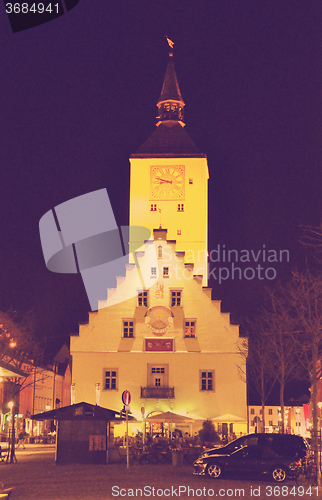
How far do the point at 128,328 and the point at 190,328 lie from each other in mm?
4350

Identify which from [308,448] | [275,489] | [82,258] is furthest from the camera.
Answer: [82,258]

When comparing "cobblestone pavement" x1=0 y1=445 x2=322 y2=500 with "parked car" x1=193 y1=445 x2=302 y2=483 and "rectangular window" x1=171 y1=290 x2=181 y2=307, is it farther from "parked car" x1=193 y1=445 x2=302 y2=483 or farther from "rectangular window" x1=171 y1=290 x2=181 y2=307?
"rectangular window" x1=171 y1=290 x2=181 y2=307

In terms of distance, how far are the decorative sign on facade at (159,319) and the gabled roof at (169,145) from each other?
21748mm

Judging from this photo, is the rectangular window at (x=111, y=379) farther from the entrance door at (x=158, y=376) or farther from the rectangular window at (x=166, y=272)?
the rectangular window at (x=166, y=272)

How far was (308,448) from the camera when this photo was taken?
24516 millimetres

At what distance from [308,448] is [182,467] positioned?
705 cm

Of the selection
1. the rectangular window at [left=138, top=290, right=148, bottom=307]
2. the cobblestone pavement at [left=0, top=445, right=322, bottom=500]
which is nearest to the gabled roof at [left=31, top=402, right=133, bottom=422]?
the cobblestone pavement at [left=0, top=445, right=322, bottom=500]

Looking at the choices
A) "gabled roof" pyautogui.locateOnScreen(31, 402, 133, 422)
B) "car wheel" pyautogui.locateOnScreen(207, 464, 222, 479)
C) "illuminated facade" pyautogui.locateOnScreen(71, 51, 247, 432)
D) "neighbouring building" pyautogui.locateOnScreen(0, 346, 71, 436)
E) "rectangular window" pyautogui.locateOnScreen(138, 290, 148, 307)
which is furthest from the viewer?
"neighbouring building" pyautogui.locateOnScreen(0, 346, 71, 436)

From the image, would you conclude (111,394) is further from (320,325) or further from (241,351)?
(320,325)

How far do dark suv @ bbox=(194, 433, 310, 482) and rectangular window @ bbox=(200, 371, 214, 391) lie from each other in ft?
88.4

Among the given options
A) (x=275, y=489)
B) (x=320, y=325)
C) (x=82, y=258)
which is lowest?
(x=275, y=489)

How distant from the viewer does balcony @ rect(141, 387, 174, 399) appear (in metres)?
51.0

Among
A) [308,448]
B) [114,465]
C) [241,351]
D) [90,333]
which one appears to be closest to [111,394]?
[90,333]

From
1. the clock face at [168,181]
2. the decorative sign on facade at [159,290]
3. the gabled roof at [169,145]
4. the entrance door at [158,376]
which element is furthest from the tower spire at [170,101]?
the entrance door at [158,376]
